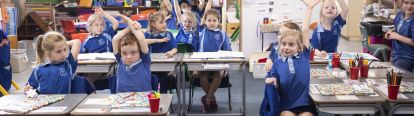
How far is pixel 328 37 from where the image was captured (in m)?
4.27

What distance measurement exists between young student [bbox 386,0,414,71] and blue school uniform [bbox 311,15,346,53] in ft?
1.51

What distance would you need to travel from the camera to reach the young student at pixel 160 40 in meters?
Answer: 4.48

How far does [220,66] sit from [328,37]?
108 cm

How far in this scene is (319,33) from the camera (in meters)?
4.28

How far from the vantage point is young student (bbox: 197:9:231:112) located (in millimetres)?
4691

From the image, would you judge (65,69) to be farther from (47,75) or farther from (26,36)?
(26,36)

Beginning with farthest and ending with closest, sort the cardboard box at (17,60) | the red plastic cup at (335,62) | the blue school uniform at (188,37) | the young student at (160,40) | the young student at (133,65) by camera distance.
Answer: the cardboard box at (17,60), the blue school uniform at (188,37), the young student at (160,40), the red plastic cup at (335,62), the young student at (133,65)

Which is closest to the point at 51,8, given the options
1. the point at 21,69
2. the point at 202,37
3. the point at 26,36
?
the point at 26,36

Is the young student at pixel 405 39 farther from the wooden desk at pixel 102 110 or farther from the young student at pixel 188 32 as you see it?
the wooden desk at pixel 102 110

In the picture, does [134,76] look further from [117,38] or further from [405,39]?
[405,39]

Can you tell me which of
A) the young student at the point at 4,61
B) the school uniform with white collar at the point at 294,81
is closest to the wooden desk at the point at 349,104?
the school uniform with white collar at the point at 294,81

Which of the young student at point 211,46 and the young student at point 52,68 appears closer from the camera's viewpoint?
the young student at point 52,68

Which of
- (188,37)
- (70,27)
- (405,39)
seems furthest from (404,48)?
(70,27)

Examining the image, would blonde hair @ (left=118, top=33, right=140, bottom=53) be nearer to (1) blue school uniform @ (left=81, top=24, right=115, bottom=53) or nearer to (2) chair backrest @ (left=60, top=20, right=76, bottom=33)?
(1) blue school uniform @ (left=81, top=24, right=115, bottom=53)
